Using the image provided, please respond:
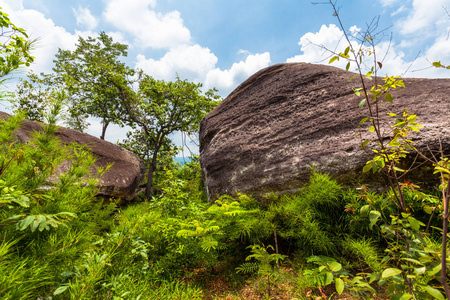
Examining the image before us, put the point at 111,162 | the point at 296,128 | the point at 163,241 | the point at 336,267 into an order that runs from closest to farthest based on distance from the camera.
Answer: the point at 336,267
the point at 163,241
the point at 296,128
the point at 111,162

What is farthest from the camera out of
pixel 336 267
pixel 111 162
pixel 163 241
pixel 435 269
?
pixel 111 162

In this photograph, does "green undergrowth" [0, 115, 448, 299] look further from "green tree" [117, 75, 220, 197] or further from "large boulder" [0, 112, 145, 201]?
"green tree" [117, 75, 220, 197]

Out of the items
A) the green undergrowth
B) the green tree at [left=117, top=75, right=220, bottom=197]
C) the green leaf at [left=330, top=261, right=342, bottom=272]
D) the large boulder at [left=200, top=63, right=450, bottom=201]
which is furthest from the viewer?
the green tree at [left=117, top=75, right=220, bottom=197]

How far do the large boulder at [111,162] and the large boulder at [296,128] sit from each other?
3.07 metres

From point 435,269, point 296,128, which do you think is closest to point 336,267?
point 435,269

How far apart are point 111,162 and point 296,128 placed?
254 inches

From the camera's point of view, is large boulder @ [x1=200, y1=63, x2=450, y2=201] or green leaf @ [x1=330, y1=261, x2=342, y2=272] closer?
green leaf @ [x1=330, y1=261, x2=342, y2=272]

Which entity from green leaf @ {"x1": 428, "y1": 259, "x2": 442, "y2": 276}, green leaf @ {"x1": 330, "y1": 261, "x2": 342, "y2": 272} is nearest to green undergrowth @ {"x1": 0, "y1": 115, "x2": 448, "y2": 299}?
green leaf @ {"x1": 330, "y1": 261, "x2": 342, "y2": 272}

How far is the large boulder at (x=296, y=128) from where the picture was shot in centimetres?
333

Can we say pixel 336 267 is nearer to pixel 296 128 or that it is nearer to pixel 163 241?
pixel 163 241

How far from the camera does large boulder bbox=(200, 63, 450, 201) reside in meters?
3.33

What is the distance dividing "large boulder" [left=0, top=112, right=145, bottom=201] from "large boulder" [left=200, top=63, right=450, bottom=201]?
3.07 metres

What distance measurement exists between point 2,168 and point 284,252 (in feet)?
11.0

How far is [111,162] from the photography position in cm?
730
